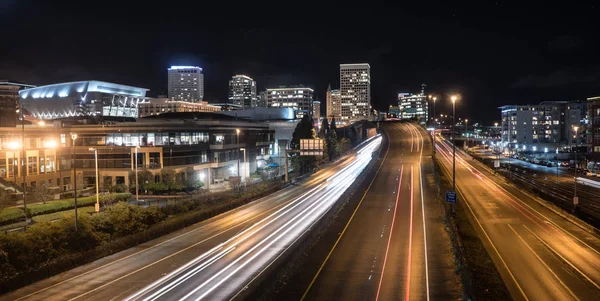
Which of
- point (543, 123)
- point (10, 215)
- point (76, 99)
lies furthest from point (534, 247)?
point (543, 123)

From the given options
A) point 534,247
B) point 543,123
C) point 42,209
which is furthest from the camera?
→ point 543,123

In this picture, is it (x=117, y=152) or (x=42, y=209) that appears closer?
(x=42, y=209)

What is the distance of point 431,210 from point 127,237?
1033 inches

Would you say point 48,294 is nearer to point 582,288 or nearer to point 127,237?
point 127,237

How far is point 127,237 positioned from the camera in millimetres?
29641

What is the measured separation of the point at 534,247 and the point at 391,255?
11.6 m

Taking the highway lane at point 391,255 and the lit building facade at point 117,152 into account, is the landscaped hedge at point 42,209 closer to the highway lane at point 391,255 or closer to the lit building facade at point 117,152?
the lit building facade at point 117,152

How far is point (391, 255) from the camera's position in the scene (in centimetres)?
2719

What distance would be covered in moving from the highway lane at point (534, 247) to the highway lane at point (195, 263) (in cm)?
1372

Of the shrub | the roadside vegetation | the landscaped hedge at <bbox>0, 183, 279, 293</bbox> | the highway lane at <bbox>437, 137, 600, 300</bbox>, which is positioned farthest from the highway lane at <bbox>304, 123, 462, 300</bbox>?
the shrub

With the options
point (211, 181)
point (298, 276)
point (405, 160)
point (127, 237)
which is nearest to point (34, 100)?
point (211, 181)

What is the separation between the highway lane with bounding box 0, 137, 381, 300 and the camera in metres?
20.8

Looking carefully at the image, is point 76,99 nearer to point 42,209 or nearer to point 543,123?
point 42,209

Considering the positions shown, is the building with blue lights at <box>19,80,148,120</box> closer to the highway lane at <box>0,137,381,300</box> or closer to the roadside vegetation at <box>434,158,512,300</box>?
the highway lane at <box>0,137,381,300</box>
